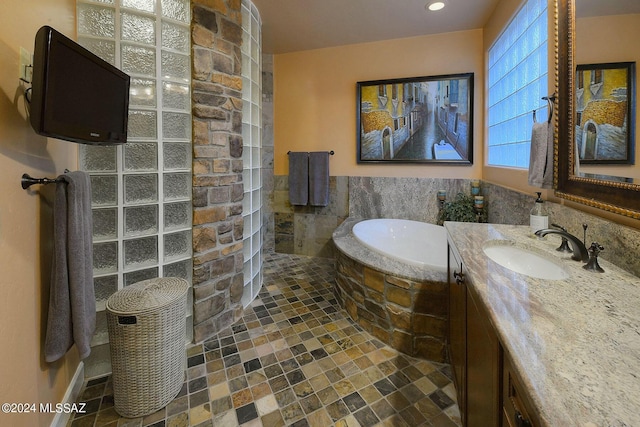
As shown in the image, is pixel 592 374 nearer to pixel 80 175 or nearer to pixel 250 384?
pixel 250 384

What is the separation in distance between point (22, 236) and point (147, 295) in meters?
0.60

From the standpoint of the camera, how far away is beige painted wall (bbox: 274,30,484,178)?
3.06m

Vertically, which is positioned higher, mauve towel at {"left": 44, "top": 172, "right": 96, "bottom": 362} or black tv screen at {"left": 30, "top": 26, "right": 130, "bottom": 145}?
black tv screen at {"left": 30, "top": 26, "right": 130, "bottom": 145}

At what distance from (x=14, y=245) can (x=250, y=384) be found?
1270 mm

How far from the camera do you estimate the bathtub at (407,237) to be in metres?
2.96

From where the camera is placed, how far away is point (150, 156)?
5.69ft

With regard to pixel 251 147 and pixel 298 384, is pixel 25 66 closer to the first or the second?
pixel 251 147

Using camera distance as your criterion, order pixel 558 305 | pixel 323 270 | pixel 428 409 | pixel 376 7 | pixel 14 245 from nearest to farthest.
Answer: pixel 558 305
pixel 14 245
pixel 428 409
pixel 376 7
pixel 323 270

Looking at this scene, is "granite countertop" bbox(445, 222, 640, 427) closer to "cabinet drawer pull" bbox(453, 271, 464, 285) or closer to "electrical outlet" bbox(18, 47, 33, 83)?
"cabinet drawer pull" bbox(453, 271, 464, 285)

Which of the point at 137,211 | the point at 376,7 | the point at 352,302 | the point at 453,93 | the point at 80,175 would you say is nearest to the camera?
the point at 80,175

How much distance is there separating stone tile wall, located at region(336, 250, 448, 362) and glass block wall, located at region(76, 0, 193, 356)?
4.33 ft

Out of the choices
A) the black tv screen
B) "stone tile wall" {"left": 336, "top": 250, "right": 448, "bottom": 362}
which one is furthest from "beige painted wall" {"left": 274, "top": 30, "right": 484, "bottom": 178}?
the black tv screen

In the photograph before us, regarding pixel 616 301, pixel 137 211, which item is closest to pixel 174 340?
pixel 137 211

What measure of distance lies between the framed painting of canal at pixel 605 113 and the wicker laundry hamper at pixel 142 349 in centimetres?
210
